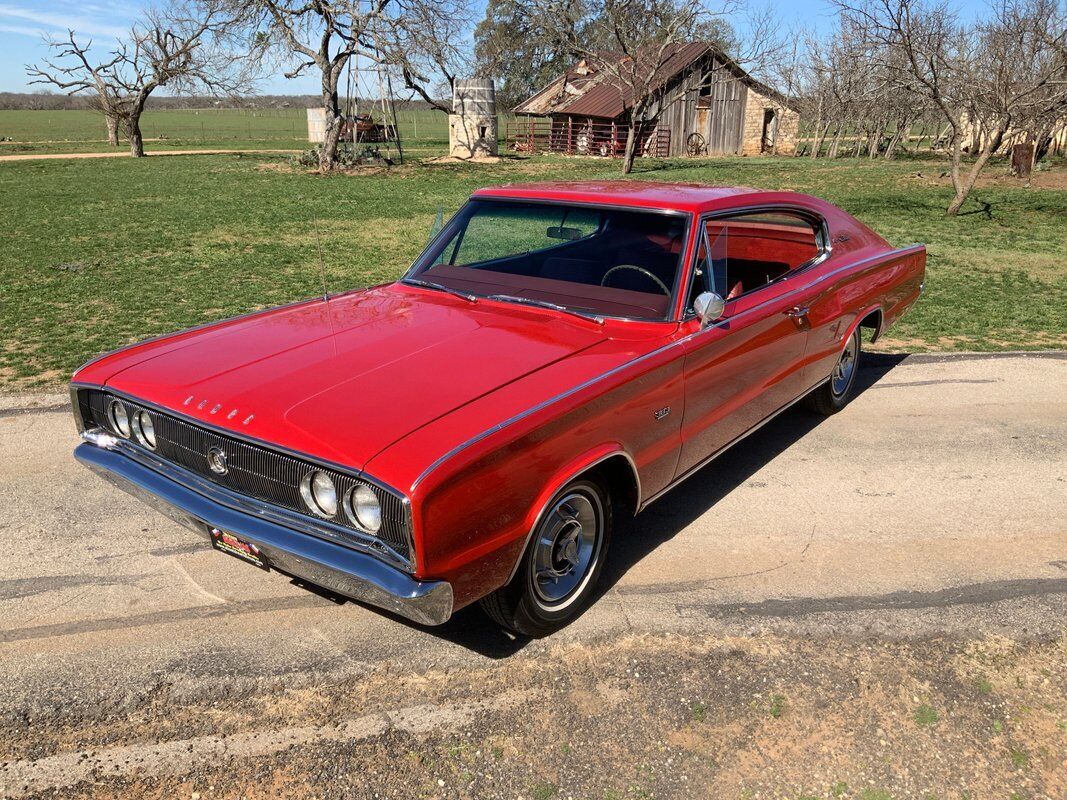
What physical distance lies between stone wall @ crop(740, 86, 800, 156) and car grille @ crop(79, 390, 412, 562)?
3944 centimetres

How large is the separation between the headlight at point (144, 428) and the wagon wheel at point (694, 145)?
37.1 meters

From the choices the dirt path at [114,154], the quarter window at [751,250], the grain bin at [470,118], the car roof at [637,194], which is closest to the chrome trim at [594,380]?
the quarter window at [751,250]

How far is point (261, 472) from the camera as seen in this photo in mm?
2842

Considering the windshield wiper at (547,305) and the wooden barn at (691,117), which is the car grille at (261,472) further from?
the wooden barn at (691,117)

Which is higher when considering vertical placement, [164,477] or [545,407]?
[545,407]

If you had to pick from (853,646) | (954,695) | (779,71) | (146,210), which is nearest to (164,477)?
(853,646)

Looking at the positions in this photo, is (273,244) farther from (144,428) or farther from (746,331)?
(746,331)

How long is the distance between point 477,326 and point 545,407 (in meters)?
0.92

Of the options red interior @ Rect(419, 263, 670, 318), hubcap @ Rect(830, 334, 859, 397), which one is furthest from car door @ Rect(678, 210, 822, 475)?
hubcap @ Rect(830, 334, 859, 397)

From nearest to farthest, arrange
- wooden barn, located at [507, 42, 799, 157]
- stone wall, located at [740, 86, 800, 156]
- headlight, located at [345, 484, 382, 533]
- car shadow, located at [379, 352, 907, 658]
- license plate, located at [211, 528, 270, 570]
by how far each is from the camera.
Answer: headlight, located at [345, 484, 382, 533] → license plate, located at [211, 528, 270, 570] → car shadow, located at [379, 352, 907, 658] → wooden barn, located at [507, 42, 799, 157] → stone wall, located at [740, 86, 800, 156]

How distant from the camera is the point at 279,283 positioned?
9.84 meters

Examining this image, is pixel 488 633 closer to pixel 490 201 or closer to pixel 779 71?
pixel 490 201

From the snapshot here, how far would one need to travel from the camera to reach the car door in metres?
3.76

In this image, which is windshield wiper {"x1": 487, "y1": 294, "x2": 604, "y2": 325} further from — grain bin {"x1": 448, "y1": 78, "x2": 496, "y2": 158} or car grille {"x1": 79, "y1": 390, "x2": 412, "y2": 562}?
grain bin {"x1": 448, "y1": 78, "x2": 496, "y2": 158}
